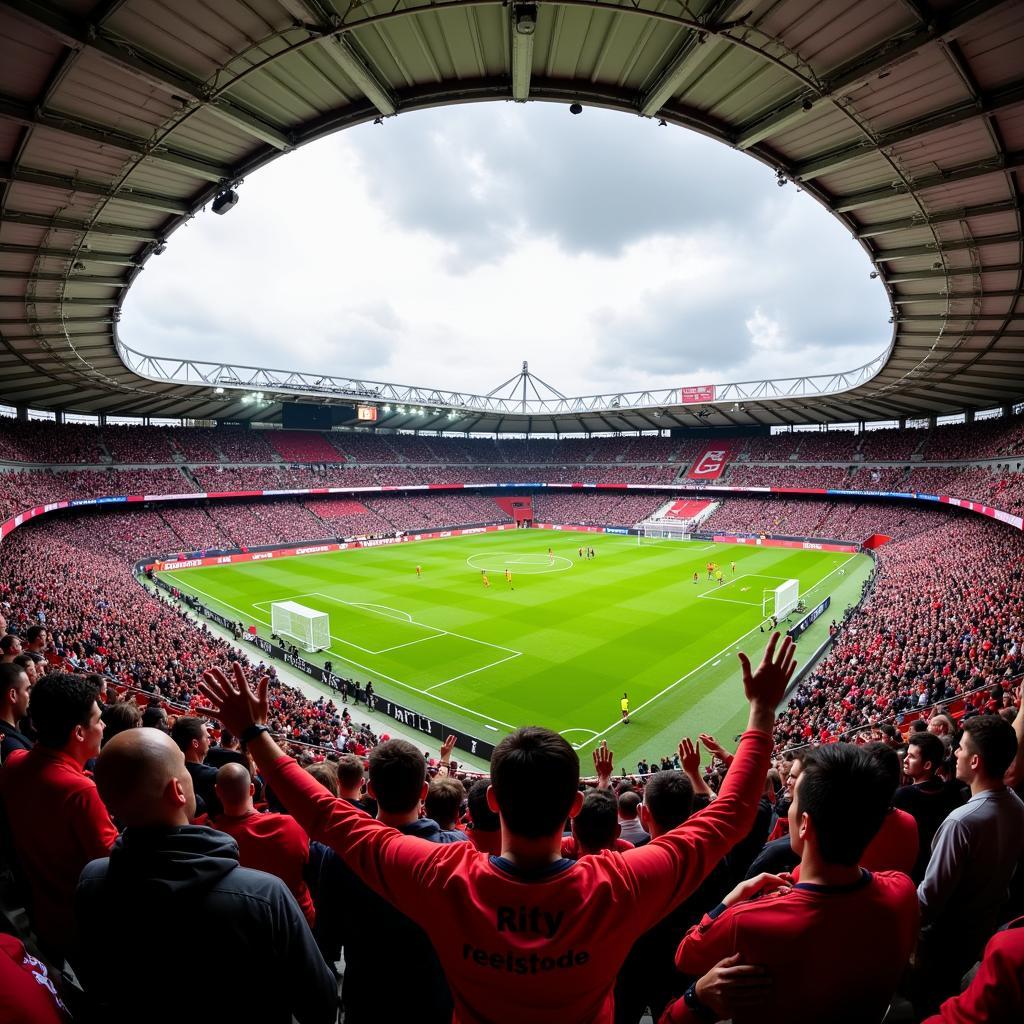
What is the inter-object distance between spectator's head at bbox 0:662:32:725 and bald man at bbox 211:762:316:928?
236 centimetres

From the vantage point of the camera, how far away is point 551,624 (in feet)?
99.8

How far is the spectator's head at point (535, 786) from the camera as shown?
2.08m

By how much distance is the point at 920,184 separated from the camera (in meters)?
15.6

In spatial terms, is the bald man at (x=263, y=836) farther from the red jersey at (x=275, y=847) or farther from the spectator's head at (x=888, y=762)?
the spectator's head at (x=888, y=762)

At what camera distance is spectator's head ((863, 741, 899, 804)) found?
92.4 inches

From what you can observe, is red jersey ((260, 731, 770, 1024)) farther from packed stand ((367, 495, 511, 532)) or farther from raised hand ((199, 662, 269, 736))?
packed stand ((367, 495, 511, 532))

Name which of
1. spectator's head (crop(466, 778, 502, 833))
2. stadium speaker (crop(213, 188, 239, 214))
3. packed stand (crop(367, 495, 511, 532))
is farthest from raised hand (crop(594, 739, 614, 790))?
packed stand (crop(367, 495, 511, 532))

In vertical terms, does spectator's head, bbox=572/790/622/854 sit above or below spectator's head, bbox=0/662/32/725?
below

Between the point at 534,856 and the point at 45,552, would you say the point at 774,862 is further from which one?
the point at 45,552

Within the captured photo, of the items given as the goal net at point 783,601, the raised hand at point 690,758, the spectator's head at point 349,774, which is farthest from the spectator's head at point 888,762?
the goal net at point 783,601

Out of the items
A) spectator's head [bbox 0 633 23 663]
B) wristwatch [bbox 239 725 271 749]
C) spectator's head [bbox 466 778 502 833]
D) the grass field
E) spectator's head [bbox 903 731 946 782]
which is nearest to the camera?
wristwatch [bbox 239 725 271 749]

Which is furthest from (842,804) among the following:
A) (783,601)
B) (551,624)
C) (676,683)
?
(783,601)

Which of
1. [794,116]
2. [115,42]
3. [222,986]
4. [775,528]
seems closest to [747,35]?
[794,116]

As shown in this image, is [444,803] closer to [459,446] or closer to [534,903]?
[534,903]
